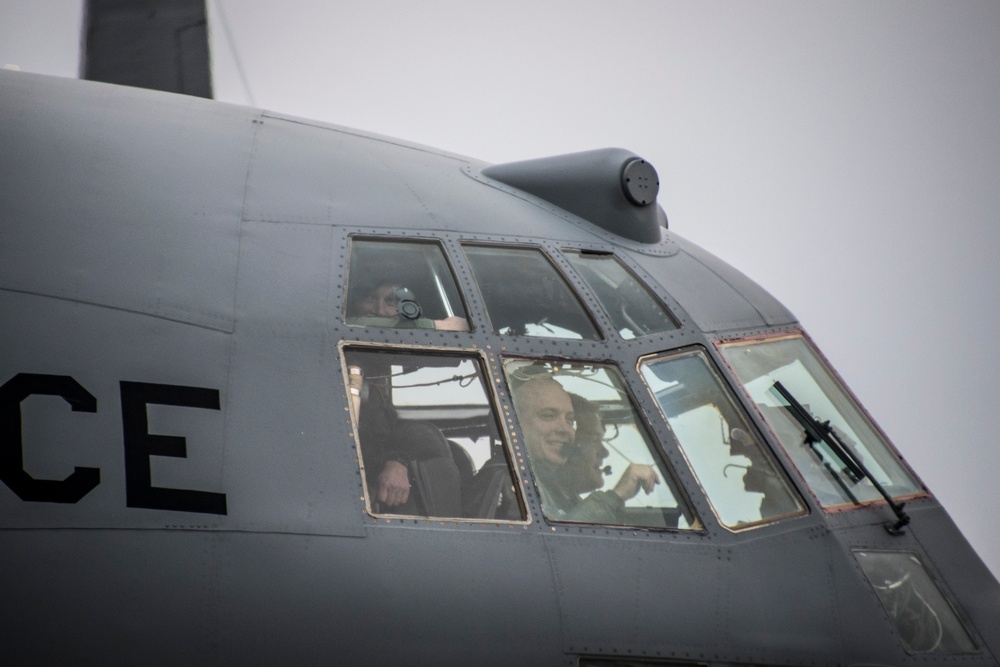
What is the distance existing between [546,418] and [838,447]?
70.7 inches

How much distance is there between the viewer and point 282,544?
467 centimetres

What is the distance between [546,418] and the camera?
5.38m

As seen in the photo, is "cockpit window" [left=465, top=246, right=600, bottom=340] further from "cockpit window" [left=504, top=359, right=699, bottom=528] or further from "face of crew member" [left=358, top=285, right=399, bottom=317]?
"face of crew member" [left=358, top=285, right=399, bottom=317]

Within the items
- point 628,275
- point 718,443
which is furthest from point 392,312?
point 718,443

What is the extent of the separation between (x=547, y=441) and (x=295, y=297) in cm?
154

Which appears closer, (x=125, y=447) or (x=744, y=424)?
(x=125, y=447)

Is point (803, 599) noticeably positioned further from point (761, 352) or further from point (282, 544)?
point (282, 544)

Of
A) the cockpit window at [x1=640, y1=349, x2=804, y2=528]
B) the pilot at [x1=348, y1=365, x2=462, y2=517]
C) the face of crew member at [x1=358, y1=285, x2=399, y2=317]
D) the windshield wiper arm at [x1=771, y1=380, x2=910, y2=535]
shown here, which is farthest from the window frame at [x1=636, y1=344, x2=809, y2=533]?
the face of crew member at [x1=358, y1=285, x2=399, y2=317]

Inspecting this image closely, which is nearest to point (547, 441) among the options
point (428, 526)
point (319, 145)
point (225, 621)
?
point (428, 526)

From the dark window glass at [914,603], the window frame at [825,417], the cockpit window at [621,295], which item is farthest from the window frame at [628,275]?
the dark window glass at [914,603]

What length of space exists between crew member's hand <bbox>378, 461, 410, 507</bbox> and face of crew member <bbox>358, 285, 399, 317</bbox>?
86 cm

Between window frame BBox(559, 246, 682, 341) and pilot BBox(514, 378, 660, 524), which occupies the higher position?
window frame BBox(559, 246, 682, 341)

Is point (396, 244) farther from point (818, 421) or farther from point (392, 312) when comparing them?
point (818, 421)

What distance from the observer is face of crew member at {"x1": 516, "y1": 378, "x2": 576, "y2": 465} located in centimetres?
527
